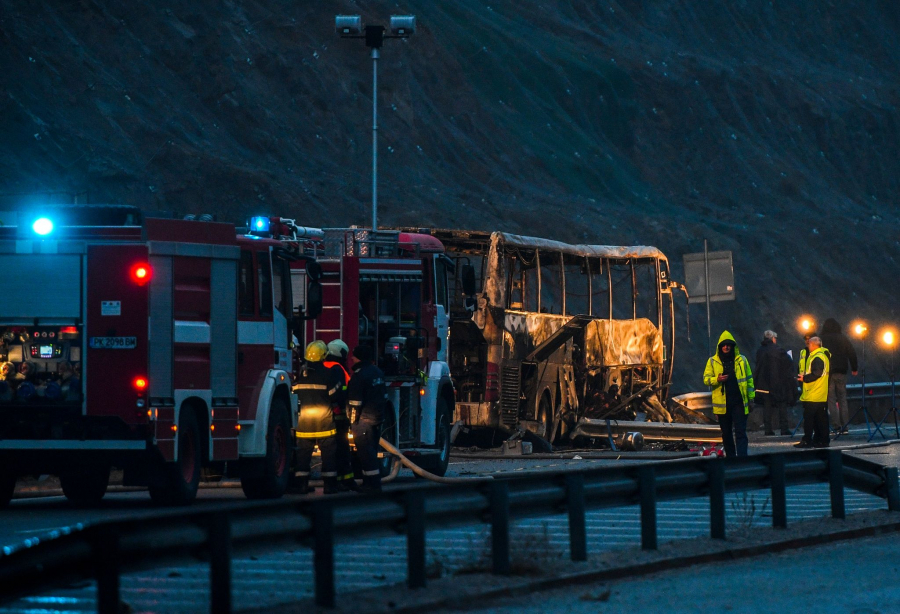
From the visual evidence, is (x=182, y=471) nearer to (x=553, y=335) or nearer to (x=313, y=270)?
(x=313, y=270)

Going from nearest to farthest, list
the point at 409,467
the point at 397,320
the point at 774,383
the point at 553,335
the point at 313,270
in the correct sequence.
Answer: the point at 313,270, the point at 409,467, the point at 397,320, the point at 553,335, the point at 774,383

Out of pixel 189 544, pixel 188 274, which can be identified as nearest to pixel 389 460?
pixel 188 274

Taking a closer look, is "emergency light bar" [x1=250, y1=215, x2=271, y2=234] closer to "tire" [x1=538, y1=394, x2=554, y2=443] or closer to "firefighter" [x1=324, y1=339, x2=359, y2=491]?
"firefighter" [x1=324, y1=339, x2=359, y2=491]

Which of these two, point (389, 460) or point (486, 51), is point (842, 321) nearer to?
point (486, 51)

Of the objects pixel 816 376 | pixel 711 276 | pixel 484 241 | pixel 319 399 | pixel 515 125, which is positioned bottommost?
pixel 319 399

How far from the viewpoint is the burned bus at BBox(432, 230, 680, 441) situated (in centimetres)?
2856

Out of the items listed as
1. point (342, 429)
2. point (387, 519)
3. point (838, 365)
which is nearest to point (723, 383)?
point (342, 429)

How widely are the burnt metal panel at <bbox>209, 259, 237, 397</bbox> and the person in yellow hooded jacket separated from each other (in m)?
7.26

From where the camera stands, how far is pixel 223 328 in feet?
56.6

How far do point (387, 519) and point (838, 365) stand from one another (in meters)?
24.5

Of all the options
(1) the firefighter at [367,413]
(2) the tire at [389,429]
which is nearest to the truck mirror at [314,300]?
(1) the firefighter at [367,413]

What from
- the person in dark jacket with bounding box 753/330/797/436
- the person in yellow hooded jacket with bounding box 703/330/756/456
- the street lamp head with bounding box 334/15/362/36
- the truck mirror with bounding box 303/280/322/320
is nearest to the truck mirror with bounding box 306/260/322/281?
the truck mirror with bounding box 303/280/322/320

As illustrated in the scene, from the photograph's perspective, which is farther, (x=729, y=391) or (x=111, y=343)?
(x=729, y=391)

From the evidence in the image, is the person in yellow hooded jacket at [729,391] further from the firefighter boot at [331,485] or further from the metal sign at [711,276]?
the metal sign at [711,276]
